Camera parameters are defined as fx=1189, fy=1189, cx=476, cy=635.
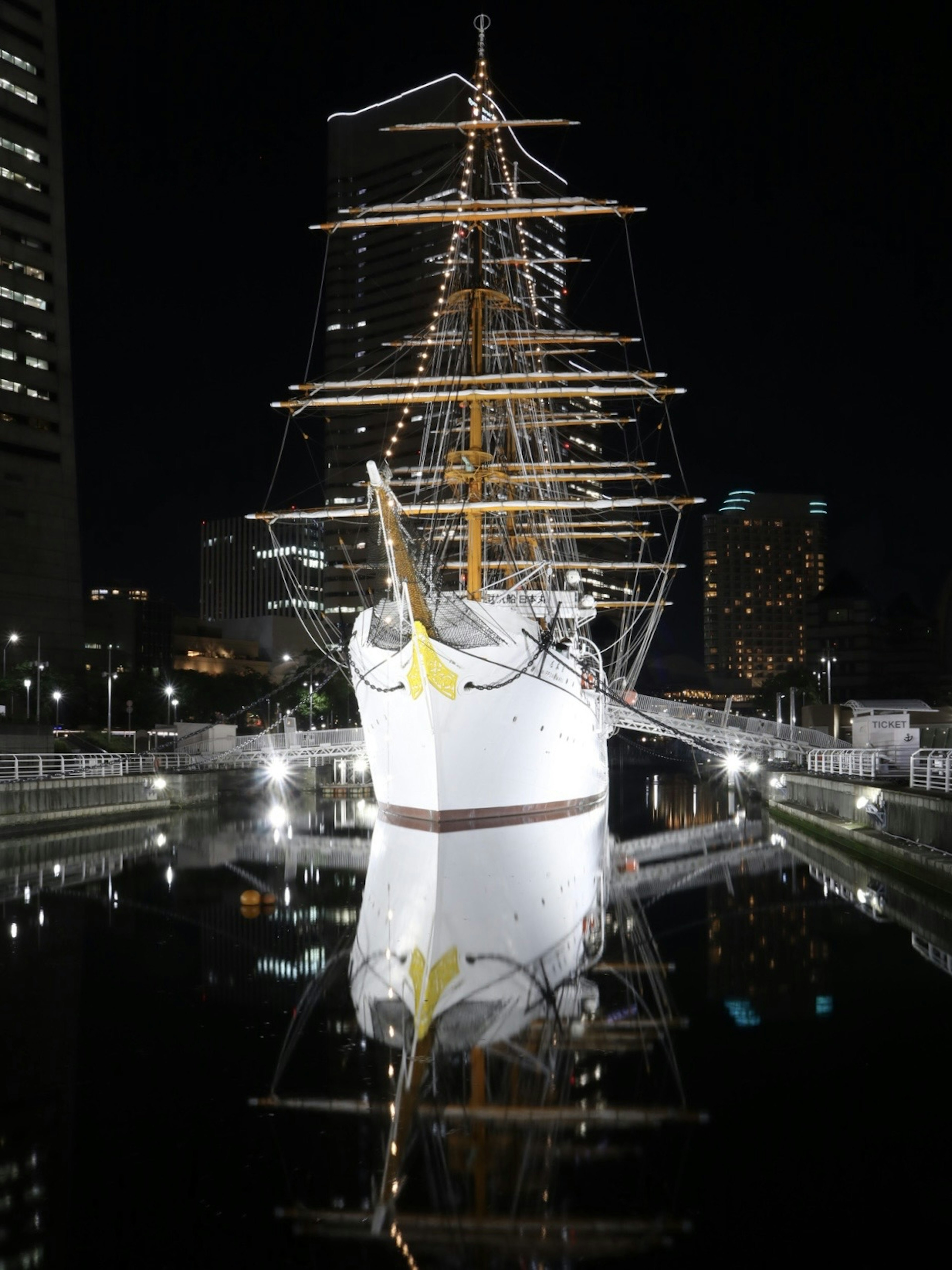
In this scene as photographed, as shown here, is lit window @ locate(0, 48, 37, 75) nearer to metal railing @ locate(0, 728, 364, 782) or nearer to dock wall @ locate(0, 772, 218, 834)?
metal railing @ locate(0, 728, 364, 782)

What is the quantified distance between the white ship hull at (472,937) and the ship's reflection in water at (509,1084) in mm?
40

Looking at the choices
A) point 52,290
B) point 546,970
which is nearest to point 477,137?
point 546,970

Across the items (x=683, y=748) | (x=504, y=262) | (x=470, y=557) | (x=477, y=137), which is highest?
(x=477, y=137)

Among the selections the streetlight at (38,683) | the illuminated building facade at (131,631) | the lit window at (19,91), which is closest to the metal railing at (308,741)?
the streetlight at (38,683)

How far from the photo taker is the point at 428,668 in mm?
27719

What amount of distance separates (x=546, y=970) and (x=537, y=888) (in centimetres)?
630

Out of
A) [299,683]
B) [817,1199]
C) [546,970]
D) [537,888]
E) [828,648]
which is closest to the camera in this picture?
[817,1199]

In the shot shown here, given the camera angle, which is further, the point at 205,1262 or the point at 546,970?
the point at 546,970

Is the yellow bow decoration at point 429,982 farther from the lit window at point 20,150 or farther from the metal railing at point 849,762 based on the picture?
the lit window at point 20,150

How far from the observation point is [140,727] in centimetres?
8106

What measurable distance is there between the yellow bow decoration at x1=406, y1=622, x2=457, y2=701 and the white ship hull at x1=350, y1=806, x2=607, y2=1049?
138 inches

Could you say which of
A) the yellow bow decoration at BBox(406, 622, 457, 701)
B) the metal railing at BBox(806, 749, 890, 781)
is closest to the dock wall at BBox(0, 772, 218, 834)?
the yellow bow decoration at BBox(406, 622, 457, 701)

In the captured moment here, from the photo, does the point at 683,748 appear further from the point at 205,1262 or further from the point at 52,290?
the point at 205,1262

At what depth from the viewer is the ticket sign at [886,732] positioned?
1793 inches
